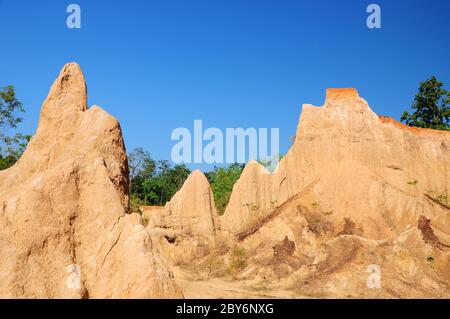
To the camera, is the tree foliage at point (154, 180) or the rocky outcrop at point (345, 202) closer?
the rocky outcrop at point (345, 202)

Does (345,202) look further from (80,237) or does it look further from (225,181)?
(225,181)

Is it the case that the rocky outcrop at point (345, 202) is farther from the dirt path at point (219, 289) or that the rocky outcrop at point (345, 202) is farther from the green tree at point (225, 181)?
the green tree at point (225, 181)

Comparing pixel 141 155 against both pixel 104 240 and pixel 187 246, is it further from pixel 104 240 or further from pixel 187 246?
pixel 104 240

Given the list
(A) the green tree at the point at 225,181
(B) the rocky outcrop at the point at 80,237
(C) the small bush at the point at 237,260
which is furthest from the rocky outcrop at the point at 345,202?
(A) the green tree at the point at 225,181

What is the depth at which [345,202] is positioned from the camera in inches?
870

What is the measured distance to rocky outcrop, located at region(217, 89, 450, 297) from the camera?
17250mm

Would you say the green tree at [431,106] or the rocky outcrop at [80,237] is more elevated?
the green tree at [431,106]

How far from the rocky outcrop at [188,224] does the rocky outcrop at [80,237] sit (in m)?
11.6

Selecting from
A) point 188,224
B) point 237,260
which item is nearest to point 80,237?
point 237,260

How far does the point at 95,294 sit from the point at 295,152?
18130 millimetres

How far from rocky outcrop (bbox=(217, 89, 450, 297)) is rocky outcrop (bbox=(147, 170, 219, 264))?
51.7 inches

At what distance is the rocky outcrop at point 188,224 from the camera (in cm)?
2092
